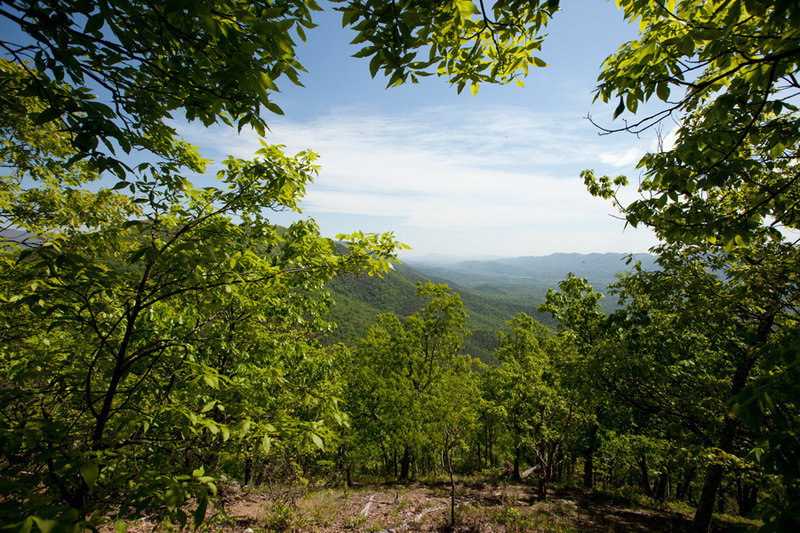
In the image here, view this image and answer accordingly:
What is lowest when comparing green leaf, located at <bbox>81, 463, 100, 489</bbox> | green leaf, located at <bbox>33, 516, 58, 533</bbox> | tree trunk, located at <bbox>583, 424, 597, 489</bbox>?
tree trunk, located at <bbox>583, 424, 597, 489</bbox>

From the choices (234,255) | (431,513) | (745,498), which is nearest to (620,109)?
(234,255)

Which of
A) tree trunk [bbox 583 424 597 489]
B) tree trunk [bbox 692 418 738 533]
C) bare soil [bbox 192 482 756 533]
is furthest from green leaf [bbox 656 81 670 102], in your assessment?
tree trunk [bbox 583 424 597 489]

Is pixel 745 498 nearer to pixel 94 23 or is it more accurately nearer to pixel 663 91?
pixel 663 91

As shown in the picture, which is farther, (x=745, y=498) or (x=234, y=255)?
(x=745, y=498)

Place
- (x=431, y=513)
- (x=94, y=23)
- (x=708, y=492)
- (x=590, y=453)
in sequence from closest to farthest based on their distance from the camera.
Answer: (x=94, y=23) < (x=708, y=492) < (x=431, y=513) < (x=590, y=453)

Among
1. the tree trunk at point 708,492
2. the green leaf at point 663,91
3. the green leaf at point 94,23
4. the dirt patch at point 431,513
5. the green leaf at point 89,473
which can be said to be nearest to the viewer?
the green leaf at point 89,473

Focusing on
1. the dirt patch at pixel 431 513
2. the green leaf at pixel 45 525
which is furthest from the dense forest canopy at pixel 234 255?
the dirt patch at pixel 431 513

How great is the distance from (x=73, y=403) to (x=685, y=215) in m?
7.49

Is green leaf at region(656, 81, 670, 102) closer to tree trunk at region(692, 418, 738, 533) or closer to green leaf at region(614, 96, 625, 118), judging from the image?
green leaf at region(614, 96, 625, 118)

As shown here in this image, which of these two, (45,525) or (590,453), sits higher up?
(45,525)

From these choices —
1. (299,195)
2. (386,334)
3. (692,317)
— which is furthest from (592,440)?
(299,195)

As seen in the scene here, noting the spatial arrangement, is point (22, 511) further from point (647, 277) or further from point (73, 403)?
point (647, 277)

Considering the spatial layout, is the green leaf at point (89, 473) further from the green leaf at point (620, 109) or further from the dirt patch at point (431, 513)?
the dirt patch at point (431, 513)

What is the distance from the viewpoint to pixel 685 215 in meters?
3.54
